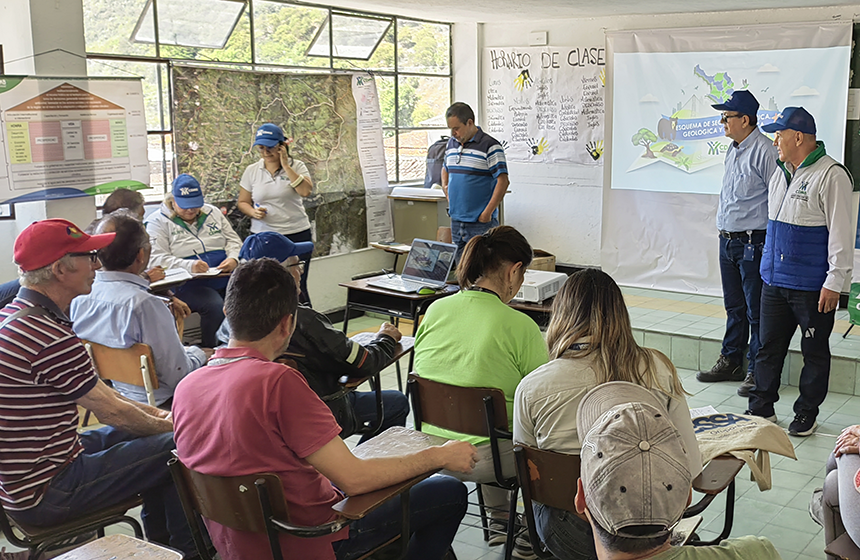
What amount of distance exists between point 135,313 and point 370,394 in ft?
3.17

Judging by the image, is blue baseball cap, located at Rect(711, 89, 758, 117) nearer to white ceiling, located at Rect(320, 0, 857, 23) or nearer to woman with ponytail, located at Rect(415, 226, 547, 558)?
white ceiling, located at Rect(320, 0, 857, 23)

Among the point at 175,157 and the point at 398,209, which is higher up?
the point at 175,157

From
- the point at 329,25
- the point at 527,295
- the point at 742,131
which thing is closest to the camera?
the point at 527,295

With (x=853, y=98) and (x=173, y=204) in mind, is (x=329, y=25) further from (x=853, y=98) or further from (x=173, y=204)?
(x=853, y=98)

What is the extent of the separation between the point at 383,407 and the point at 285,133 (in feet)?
11.6

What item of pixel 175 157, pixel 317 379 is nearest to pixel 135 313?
pixel 317 379

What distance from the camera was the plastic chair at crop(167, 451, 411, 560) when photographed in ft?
5.89

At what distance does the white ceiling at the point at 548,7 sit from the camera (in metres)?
5.85

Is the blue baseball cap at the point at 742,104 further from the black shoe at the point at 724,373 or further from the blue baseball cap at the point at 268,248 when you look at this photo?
the blue baseball cap at the point at 268,248

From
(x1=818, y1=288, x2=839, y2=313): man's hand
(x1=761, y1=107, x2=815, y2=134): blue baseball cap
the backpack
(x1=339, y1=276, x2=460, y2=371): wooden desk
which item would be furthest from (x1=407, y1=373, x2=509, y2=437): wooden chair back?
the backpack

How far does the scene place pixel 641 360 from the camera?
2.11 meters

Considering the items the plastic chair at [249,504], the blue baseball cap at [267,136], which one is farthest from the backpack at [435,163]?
the plastic chair at [249,504]

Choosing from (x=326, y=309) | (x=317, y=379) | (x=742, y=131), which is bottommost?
(x=326, y=309)

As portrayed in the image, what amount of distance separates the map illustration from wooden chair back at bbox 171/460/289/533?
13.0ft
